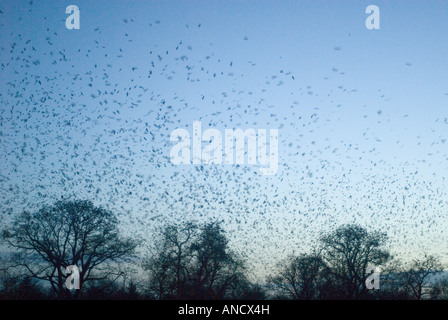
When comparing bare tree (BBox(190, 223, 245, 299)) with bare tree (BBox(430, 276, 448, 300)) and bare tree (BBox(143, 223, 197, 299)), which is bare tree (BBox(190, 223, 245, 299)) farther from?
bare tree (BBox(430, 276, 448, 300))

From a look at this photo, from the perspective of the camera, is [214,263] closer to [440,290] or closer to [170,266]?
[170,266]

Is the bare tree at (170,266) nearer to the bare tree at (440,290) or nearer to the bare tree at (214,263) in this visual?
the bare tree at (214,263)

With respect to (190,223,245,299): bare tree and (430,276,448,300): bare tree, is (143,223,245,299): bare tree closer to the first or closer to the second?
(190,223,245,299): bare tree

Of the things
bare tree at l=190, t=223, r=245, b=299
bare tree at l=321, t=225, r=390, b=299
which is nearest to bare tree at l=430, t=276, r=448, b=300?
bare tree at l=321, t=225, r=390, b=299

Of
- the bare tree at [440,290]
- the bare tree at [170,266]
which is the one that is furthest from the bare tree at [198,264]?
the bare tree at [440,290]

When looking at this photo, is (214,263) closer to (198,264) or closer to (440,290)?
(198,264)

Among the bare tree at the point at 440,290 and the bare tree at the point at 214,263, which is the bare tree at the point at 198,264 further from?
the bare tree at the point at 440,290

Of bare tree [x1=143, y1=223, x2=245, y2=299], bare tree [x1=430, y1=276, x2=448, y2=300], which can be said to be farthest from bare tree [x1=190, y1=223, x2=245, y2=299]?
bare tree [x1=430, y1=276, x2=448, y2=300]

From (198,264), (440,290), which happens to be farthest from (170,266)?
(440,290)

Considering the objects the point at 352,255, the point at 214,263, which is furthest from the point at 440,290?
the point at 214,263

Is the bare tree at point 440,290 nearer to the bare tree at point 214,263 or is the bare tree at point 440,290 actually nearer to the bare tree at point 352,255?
the bare tree at point 352,255

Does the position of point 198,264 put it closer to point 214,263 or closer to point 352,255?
point 214,263
